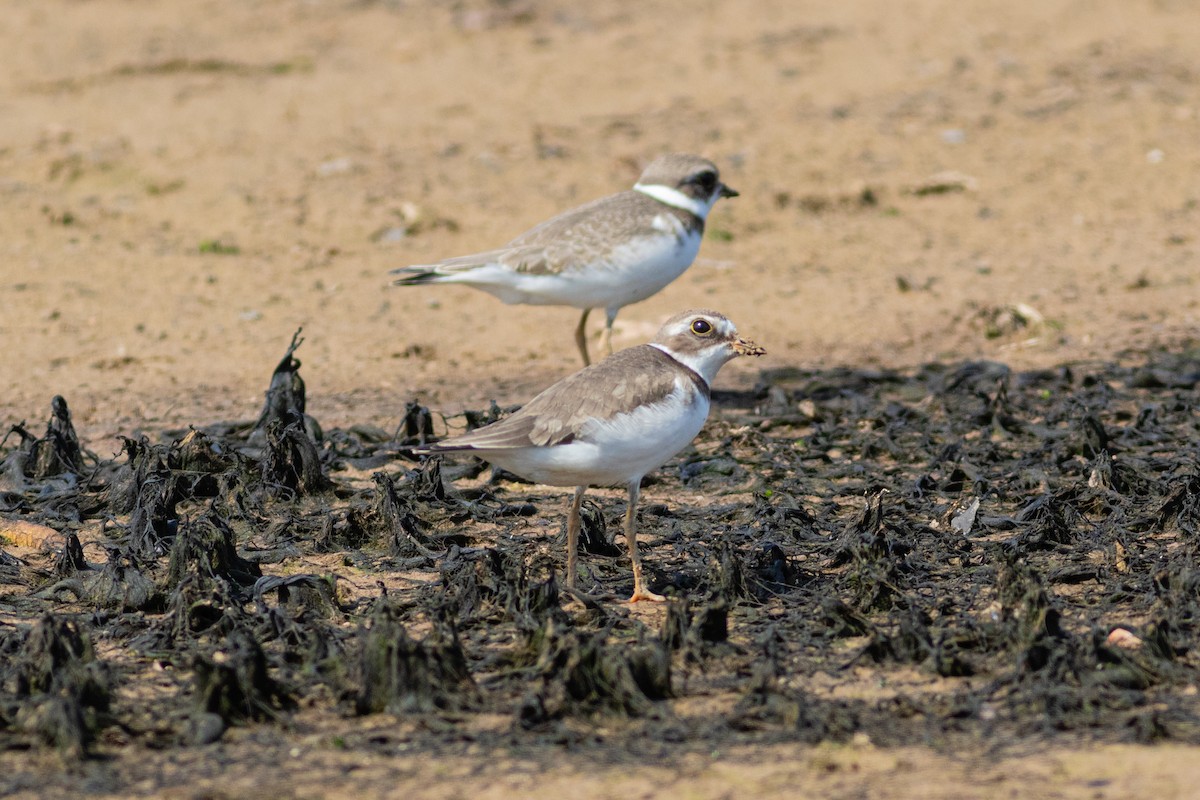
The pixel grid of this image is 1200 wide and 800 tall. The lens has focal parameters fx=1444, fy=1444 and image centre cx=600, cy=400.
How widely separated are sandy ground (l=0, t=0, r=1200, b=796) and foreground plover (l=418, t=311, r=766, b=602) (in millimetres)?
2872

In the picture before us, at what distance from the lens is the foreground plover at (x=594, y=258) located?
Answer: 28.7 ft

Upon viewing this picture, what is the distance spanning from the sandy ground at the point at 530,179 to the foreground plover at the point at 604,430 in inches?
113

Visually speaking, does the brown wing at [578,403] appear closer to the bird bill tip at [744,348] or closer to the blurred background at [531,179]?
the bird bill tip at [744,348]

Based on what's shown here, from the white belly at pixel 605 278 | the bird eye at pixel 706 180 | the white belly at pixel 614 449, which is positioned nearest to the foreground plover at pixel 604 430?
the white belly at pixel 614 449

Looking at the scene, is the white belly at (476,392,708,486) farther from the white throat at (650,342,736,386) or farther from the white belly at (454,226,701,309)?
the white belly at (454,226,701,309)

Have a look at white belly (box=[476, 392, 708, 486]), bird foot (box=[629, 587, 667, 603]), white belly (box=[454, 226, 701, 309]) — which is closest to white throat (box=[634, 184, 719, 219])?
white belly (box=[454, 226, 701, 309])

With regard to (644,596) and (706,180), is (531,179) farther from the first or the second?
(644,596)

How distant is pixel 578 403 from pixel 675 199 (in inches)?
149

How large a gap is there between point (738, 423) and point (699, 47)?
761 centimetres

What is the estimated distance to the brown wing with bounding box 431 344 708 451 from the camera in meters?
5.64

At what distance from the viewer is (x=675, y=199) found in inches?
364

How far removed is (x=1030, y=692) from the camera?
493cm

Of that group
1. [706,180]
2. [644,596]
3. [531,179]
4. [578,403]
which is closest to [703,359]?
[578,403]

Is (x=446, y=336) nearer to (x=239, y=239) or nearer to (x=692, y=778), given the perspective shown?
(x=239, y=239)
